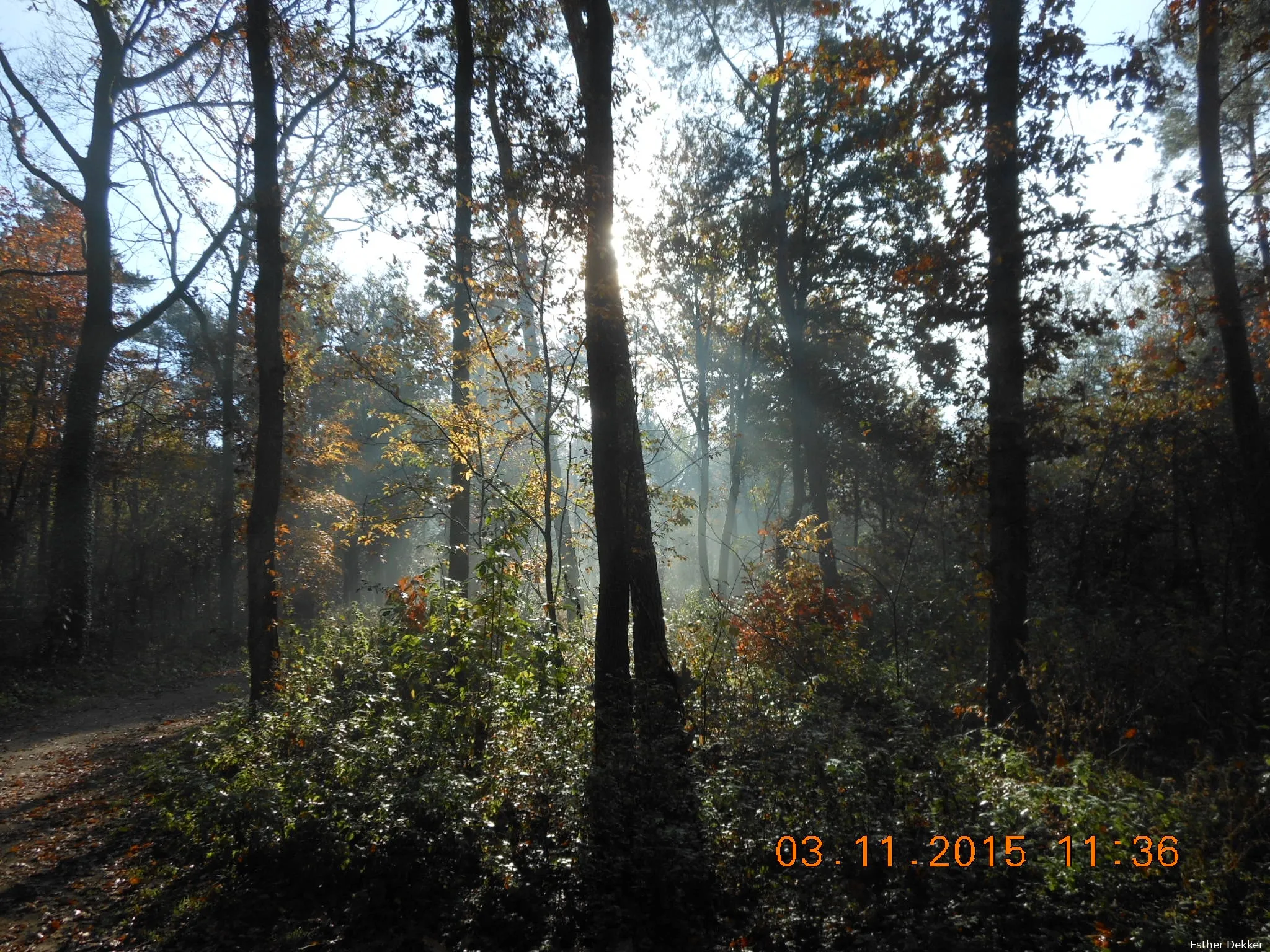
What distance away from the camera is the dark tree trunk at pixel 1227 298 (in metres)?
9.83

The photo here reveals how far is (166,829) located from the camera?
5.89 metres

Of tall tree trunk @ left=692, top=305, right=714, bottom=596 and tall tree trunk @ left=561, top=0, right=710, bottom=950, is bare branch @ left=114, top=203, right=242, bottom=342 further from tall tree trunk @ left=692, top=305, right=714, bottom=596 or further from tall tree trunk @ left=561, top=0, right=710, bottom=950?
tall tree trunk @ left=692, top=305, right=714, bottom=596

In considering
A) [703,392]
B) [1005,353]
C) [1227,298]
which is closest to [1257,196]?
[1227,298]

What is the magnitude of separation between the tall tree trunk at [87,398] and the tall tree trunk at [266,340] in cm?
786

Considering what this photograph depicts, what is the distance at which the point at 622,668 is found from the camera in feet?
23.9

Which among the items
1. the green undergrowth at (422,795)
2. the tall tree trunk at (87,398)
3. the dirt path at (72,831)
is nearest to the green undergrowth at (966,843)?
the green undergrowth at (422,795)

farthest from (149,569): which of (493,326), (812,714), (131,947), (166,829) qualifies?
(812,714)

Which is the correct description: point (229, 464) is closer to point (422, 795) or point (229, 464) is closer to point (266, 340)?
point (266, 340)

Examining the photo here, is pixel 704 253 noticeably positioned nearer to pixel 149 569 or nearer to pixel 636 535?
pixel 636 535
